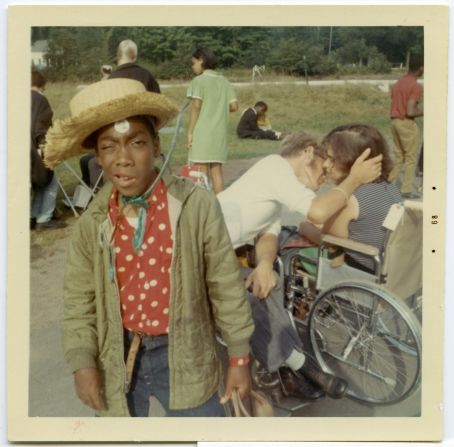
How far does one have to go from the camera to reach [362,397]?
372 centimetres

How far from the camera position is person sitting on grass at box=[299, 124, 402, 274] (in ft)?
11.7

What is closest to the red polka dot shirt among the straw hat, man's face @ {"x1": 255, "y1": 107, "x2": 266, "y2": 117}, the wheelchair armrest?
the straw hat

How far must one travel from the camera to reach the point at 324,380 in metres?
3.69

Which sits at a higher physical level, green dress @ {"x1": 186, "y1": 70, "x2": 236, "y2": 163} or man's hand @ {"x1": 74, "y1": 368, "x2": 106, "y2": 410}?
green dress @ {"x1": 186, "y1": 70, "x2": 236, "y2": 163}

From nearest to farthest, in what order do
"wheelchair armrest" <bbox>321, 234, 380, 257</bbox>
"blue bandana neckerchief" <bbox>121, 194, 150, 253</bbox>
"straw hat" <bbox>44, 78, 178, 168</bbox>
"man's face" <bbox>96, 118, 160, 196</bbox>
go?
"straw hat" <bbox>44, 78, 178, 168</bbox>, "man's face" <bbox>96, 118, 160, 196</bbox>, "blue bandana neckerchief" <bbox>121, 194, 150, 253</bbox>, "wheelchair armrest" <bbox>321, 234, 380, 257</bbox>

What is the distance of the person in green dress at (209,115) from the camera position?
3.59 m

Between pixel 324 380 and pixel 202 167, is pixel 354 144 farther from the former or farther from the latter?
pixel 324 380

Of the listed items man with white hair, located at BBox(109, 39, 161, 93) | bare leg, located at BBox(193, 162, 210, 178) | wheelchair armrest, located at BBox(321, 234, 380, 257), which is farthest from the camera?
bare leg, located at BBox(193, 162, 210, 178)

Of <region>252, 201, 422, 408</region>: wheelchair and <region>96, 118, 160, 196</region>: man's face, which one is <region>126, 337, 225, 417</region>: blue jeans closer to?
<region>252, 201, 422, 408</region>: wheelchair

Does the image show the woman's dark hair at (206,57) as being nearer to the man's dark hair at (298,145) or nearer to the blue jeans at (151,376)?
the man's dark hair at (298,145)

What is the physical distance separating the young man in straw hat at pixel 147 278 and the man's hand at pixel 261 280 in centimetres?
43

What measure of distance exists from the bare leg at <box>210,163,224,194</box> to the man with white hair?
1.70 ft

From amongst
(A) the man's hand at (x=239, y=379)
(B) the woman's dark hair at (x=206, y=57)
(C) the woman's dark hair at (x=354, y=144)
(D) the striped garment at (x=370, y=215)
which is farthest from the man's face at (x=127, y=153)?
(D) the striped garment at (x=370, y=215)


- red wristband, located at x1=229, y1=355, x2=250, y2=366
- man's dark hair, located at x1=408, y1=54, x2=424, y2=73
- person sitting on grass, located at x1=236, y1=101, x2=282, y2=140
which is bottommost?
red wristband, located at x1=229, y1=355, x2=250, y2=366
